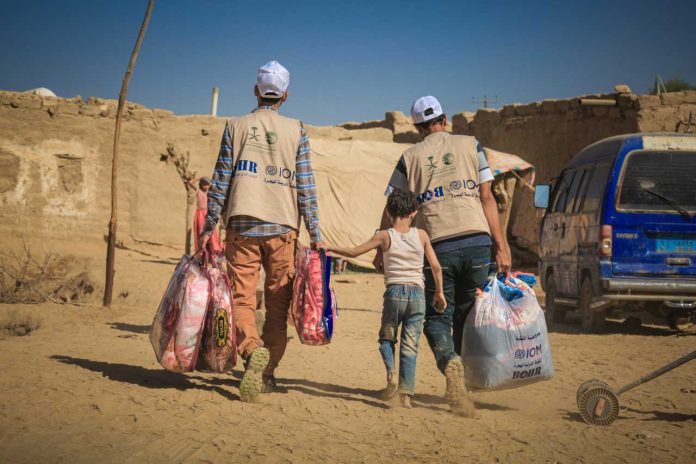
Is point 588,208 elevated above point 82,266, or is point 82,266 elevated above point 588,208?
point 588,208

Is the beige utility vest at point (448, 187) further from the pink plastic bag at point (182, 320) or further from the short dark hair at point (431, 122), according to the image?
the pink plastic bag at point (182, 320)

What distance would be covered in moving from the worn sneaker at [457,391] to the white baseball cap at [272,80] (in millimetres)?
1941

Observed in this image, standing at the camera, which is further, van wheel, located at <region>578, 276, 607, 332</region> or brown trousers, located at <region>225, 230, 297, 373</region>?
van wheel, located at <region>578, 276, 607, 332</region>

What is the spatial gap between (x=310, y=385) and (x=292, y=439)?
1464 mm

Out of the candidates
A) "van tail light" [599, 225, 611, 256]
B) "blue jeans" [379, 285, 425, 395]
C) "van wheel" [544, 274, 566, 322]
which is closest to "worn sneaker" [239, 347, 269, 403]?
"blue jeans" [379, 285, 425, 395]

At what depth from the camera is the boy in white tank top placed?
13.9 feet

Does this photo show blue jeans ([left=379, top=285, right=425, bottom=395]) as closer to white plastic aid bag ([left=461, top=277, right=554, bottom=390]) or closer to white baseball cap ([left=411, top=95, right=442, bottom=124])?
white plastic aid bag ([left=461, top=277, right=554, bottom=390])

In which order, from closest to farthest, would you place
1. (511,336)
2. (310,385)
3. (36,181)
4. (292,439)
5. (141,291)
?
(292,439) < (511,336) < (310,385) < (141,291) < (36,181)

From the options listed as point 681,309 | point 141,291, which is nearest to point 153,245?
point 141,291

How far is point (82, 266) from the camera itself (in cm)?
1231

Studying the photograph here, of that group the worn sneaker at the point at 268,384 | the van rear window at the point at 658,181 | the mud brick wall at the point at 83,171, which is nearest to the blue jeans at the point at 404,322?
the worn sneaker at the point at 268,384

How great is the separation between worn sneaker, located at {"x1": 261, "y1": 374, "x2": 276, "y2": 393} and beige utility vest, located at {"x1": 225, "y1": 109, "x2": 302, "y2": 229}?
96cm

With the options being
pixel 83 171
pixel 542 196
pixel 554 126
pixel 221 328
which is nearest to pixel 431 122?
pixel 221 328

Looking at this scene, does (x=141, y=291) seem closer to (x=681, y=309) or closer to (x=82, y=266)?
(x=82, y=266)
